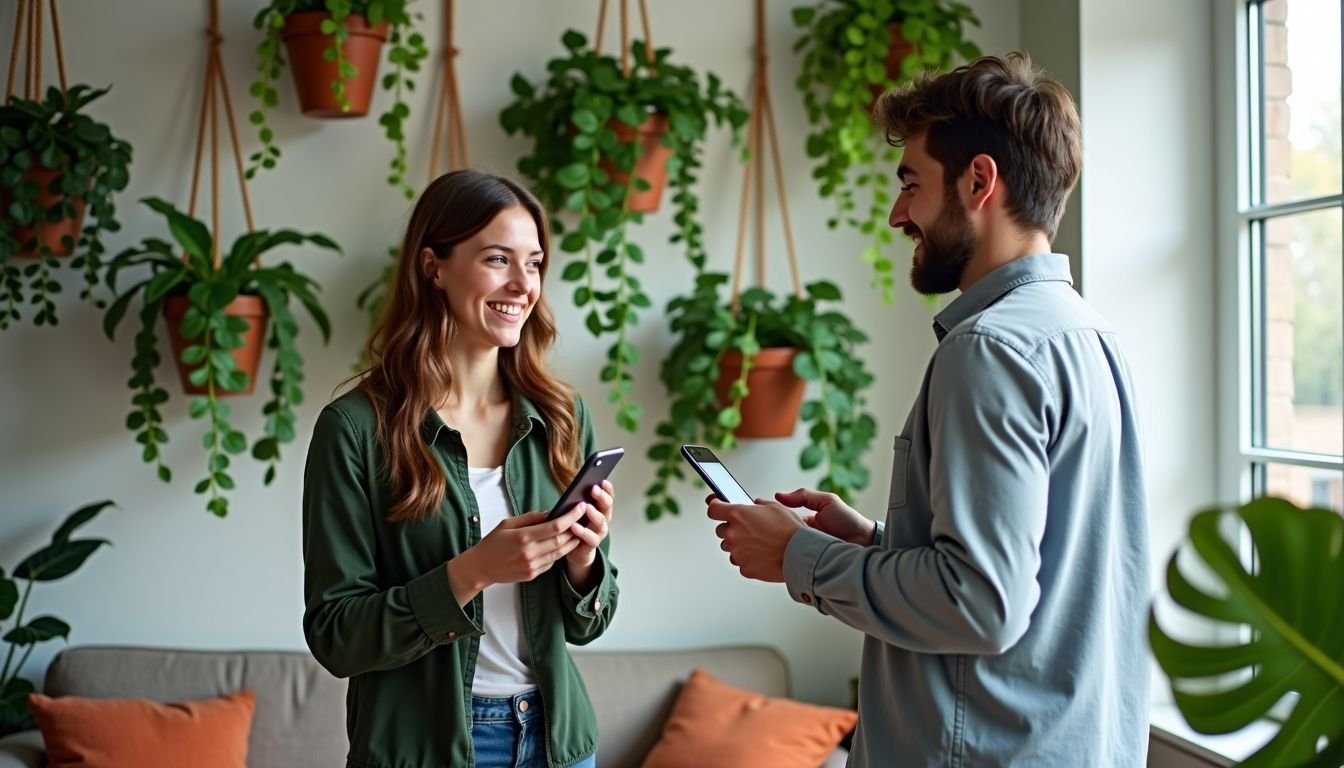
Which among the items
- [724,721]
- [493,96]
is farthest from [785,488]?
[493,96]

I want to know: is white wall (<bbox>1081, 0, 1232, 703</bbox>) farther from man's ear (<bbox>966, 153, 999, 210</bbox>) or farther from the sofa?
man's ear (<bbox>966, 153, 999, 210</bbox>)

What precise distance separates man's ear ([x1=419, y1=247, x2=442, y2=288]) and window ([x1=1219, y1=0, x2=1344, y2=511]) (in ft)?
5.78

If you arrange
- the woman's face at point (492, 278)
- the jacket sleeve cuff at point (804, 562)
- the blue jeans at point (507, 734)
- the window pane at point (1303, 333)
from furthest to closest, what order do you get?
the window pane at point (1303, 333), the woman's face at point (492, 278), the blue jeans at point (507, 734), the jacket sleeve cuff at point (804, 562)

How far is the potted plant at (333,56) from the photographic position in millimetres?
2580

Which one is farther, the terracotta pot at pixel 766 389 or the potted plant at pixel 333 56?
the terracotta pot at pixel 766 389

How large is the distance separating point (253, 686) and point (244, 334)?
781mm

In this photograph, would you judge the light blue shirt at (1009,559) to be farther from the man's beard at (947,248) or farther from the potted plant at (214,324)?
the potted plant at (214,324)

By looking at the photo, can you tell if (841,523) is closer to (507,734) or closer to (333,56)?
(507,734)

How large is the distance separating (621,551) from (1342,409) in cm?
162

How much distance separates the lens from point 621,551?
296cm

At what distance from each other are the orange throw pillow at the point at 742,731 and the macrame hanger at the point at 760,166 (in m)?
1.00

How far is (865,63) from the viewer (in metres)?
2.81

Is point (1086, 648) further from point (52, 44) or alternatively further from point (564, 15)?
point (52, 44)

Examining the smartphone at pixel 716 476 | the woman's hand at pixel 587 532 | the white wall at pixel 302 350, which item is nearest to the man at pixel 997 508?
the smartphone at pixel 716 476
